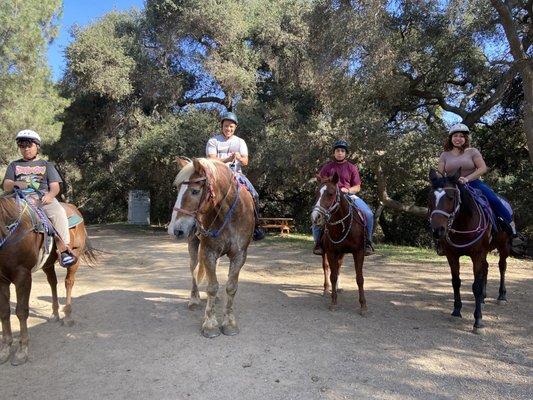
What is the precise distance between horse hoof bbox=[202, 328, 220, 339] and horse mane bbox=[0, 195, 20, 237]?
246 cm

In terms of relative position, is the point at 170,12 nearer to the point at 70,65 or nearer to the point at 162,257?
the point at 70,65

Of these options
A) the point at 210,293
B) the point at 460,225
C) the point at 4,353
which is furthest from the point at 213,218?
the point at 460,225

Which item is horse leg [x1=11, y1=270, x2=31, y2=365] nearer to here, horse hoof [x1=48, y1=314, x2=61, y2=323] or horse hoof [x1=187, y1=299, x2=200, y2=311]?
horse hoof [x1=48, y1=314, x2=61, y2=323]

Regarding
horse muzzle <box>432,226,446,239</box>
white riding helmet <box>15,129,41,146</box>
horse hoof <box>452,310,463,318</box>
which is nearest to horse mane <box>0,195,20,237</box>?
white riding helmet <box>15,129,41,146</box>

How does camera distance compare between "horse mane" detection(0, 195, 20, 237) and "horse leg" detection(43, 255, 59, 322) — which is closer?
"horse mane" detection(0, 195, 20, 237)

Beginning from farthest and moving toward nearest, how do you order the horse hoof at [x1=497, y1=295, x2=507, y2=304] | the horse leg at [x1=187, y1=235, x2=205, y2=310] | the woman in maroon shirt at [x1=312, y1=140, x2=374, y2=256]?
the horse hoof at [x1=497, y1=295, x2=507, y2=304], the woman in maroon shirt at [x1=312, y1=140, x2=374, y2=256], the horse leg at [x1=187, y1=235, x2=205, y2=310]

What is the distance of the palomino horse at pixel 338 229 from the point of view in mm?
5645

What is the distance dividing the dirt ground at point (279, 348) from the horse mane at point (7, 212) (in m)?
1.48

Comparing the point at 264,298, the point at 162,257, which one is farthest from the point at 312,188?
the point at 264,298

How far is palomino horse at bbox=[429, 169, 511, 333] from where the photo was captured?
203 inches

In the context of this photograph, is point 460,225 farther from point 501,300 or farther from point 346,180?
point 501,300

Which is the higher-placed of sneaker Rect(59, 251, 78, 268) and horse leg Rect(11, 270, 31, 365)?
sneaker Rect(59, 251, 78, 268)

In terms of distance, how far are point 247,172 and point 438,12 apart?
9.16 meters

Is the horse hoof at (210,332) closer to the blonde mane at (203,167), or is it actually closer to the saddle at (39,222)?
the blonde mane at (203,167)
